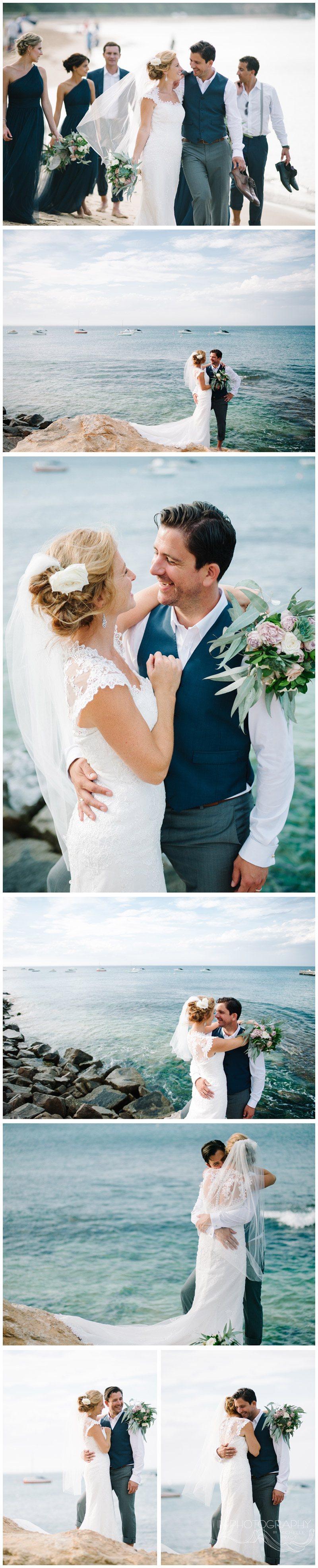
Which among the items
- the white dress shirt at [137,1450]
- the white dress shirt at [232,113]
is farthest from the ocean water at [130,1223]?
the white dress shirt at [232,113]

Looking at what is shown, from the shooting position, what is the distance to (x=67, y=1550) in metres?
3.43

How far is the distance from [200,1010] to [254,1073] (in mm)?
305

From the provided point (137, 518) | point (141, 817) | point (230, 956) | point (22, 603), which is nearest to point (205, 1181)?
point (230, 956)

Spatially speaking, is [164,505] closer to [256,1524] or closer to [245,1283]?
[245,1283]

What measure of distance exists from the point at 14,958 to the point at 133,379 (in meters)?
2.15

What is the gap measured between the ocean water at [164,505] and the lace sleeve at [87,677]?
0.59m

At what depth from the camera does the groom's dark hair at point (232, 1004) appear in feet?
11.9

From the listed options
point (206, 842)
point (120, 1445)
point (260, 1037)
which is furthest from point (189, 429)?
point (120, 1445)

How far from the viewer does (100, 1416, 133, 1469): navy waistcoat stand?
11.5 ft

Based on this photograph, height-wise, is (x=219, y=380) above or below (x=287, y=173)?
below

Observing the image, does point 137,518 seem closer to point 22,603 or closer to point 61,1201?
point 22,603

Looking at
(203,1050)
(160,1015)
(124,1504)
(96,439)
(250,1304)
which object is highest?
(96,439)

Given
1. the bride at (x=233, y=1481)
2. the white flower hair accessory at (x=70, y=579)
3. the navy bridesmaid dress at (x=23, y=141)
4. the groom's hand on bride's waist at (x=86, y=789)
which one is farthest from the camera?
the navy bridesmaid dress at (x=23, y=141)

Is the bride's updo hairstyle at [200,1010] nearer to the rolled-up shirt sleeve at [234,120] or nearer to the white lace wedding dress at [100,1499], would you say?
the white lace wedding dress at [100,1499]
